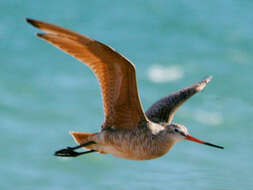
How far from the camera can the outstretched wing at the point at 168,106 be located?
7.56m

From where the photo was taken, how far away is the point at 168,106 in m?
7.71

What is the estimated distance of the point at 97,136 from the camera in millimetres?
6797

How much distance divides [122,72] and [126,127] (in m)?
0.73

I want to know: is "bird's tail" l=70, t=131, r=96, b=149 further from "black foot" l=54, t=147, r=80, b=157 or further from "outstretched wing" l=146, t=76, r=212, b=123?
"outstretched wing" l=146, t=76, r=212, b=123

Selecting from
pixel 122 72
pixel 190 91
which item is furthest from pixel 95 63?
pixel 190 91

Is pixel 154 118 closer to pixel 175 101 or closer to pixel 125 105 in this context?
pixel 175 101

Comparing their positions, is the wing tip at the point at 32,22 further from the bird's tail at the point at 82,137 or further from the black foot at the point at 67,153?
the black foot at the point at 67,153

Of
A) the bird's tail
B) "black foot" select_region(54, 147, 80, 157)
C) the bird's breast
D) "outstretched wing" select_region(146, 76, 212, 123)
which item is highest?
"outstretched wing" select_region(146, 76, 212, 123)

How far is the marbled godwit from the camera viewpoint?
6129mm

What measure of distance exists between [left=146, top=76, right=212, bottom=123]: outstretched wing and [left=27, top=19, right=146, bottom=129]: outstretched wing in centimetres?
83

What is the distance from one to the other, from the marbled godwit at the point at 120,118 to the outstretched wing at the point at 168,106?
465 mm

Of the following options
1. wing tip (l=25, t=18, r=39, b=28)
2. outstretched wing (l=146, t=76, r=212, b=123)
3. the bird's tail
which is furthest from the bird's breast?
wing tip (l=25, t=18, r=39, b=28)

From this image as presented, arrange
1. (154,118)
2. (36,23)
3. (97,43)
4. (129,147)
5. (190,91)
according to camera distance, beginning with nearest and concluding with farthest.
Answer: (36,23) < (97,43) < (129,147) < (154,118) < (190,91)

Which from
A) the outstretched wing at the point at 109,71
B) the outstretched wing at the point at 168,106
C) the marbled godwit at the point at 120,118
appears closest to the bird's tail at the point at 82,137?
the marbled godwit at the point at 120,118
